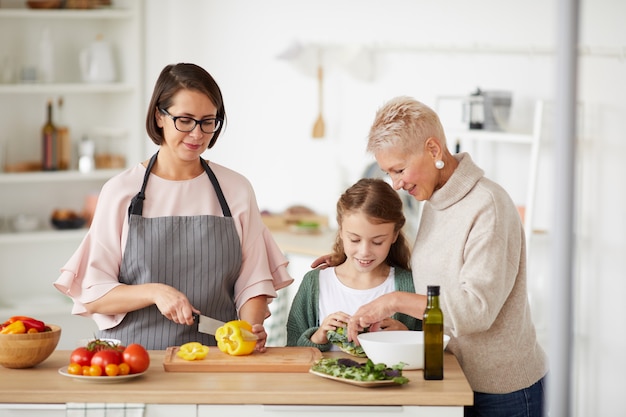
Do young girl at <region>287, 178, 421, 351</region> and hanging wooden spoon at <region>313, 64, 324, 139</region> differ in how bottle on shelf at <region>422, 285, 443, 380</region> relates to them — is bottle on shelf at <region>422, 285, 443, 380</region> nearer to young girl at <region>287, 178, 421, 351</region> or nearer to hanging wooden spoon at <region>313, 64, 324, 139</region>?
young girl at <region>287, 178, 421, 351</region>

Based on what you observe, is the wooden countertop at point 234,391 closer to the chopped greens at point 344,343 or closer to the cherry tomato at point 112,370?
the cherry tomato at point 112,370

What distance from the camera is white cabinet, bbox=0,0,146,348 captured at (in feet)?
16.8

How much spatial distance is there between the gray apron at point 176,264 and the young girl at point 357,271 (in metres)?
0.23

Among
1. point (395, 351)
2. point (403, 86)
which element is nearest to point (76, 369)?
point (395, 351)

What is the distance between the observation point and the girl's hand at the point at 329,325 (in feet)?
7.61

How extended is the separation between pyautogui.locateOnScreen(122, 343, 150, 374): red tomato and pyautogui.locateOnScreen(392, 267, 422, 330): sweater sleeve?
68 centimetres

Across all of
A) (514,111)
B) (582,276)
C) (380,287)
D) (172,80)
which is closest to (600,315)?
(582,276)

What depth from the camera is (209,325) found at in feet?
7.75

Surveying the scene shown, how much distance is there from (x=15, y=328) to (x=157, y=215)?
1.45ft

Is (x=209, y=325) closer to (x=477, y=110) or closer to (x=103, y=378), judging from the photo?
(x=103, y=378)

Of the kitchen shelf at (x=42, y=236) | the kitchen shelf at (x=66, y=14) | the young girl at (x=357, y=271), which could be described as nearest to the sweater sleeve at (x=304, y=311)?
the young girl at (x=357, y=271)

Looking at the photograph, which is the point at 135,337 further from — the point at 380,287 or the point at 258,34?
the point at 258,34

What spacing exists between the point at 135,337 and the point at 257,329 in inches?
12.5

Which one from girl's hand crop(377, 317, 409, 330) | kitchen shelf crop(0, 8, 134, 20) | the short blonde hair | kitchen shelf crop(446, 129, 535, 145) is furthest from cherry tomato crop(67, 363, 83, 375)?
kitchen shelf crop(0, 8, 134, 20)
